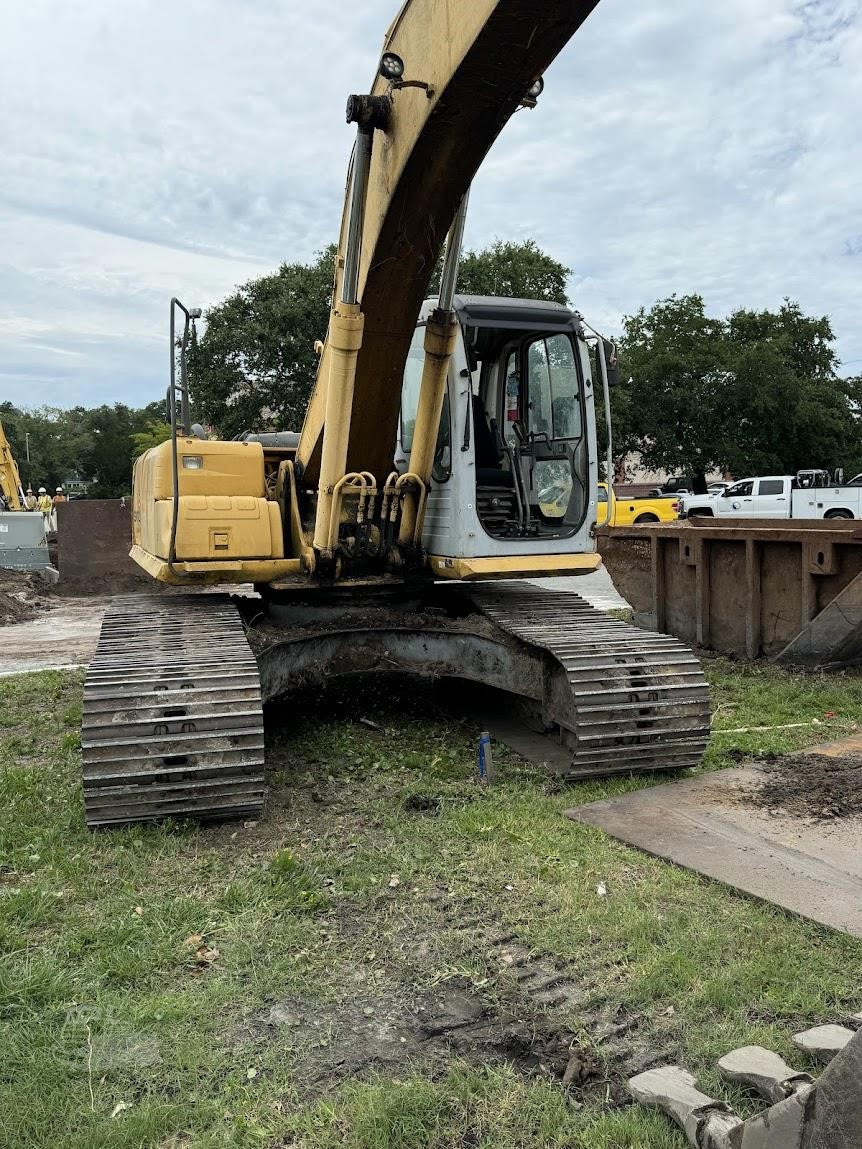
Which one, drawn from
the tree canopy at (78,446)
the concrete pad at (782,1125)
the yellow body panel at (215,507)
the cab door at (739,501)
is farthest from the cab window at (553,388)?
the tree canopy at (78,446)

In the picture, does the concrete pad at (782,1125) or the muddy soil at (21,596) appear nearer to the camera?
the concrete pad at (782,1125)

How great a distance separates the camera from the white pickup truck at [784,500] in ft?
77.4

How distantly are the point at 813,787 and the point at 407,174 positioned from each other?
3670 mm

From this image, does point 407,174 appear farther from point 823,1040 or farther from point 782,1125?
point 782,1125

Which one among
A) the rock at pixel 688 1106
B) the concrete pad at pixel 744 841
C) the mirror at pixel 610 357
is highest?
the mirror at pixel 610 357

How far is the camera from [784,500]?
26422 mm

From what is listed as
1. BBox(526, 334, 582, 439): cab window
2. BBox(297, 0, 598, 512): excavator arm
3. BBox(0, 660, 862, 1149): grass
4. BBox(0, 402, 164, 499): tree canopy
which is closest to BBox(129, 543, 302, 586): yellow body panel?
BBox(297, 0, 598, 512): excavator arm

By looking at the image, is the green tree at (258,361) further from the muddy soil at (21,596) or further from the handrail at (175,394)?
the handrail at (175,394)

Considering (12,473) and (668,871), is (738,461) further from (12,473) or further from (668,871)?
(668,871)

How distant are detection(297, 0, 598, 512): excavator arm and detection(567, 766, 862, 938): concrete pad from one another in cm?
247

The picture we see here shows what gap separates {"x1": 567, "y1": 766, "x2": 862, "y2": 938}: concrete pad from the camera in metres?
3.81

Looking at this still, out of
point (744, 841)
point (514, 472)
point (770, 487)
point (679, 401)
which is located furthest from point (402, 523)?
point (679, 401)

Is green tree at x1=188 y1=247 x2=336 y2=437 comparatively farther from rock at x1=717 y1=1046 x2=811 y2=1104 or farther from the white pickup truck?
rock at x1=717 y1=1046 x2=811 y2=1104

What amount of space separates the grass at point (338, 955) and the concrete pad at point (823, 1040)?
8 cm
